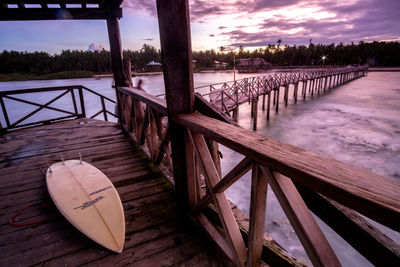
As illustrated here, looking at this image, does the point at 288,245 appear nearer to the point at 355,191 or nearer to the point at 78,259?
the point at 78,259

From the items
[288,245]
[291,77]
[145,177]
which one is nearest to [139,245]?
[145,177]

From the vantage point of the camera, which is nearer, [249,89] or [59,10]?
[59,10]

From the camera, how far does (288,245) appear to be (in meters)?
7.61

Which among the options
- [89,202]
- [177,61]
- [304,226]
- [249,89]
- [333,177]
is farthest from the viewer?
[249,89]

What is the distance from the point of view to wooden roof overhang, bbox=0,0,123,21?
194 inches

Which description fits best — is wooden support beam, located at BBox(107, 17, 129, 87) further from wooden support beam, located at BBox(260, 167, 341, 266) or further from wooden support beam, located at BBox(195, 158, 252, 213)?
wooden support beam, located at BBox(260, 167, 341, 266)

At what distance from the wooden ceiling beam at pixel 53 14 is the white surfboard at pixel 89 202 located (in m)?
3.87

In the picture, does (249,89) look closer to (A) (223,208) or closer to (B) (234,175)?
(A) (223,208)

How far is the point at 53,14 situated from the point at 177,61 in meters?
5.47

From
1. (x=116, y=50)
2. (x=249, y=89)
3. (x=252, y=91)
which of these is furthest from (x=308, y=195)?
(x=252, y=91)

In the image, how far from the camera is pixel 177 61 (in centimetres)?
187

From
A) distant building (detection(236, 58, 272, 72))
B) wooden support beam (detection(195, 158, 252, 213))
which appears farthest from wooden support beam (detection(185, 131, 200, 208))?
distant building (detection(236, 58, 272, 72))

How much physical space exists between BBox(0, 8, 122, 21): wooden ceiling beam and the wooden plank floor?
3.27 meters

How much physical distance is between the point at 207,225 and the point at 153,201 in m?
1.02
